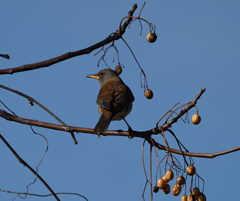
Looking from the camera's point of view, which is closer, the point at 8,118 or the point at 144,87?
the point at 8,118

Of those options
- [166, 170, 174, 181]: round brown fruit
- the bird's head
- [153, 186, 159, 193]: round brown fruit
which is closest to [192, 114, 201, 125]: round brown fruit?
[166, 170, 174, 181]: round brown fruit

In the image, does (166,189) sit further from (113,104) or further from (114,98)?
(114,98)

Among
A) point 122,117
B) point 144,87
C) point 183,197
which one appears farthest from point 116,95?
point 183,197

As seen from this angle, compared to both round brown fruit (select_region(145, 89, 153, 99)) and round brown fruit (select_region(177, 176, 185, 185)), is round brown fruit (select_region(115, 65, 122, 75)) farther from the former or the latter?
round brown fruit (select_region(177, 176, 185, 185))

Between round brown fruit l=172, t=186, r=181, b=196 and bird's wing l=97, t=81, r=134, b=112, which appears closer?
round brown fruit l=172, t=186, r=181, b=196

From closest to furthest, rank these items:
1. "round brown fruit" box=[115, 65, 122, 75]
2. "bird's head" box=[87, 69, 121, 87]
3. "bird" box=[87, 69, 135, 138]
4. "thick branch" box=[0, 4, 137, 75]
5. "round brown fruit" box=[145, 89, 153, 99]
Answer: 1. "thick branch" box=[0, 4, 137, 75]
2. "round brown fruit" box=[145, 89, 153, 99]
3. "bird" box=[87, 69, 135, 138]
4. "round brown fruit" box=[115, 65, 122, 75]
5. "bird's head" box=[87, 69, 121, 87]

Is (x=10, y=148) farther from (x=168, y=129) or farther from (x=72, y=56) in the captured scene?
(x=168, y=129)

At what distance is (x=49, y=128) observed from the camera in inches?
161

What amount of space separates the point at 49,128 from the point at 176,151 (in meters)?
1.52

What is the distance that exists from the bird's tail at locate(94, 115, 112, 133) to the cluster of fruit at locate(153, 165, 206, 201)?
116 cm

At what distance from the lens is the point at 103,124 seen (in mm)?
4660

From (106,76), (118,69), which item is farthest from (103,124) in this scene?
(106,76)

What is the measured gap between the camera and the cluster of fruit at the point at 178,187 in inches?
131

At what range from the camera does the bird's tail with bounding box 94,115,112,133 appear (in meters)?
4.40
